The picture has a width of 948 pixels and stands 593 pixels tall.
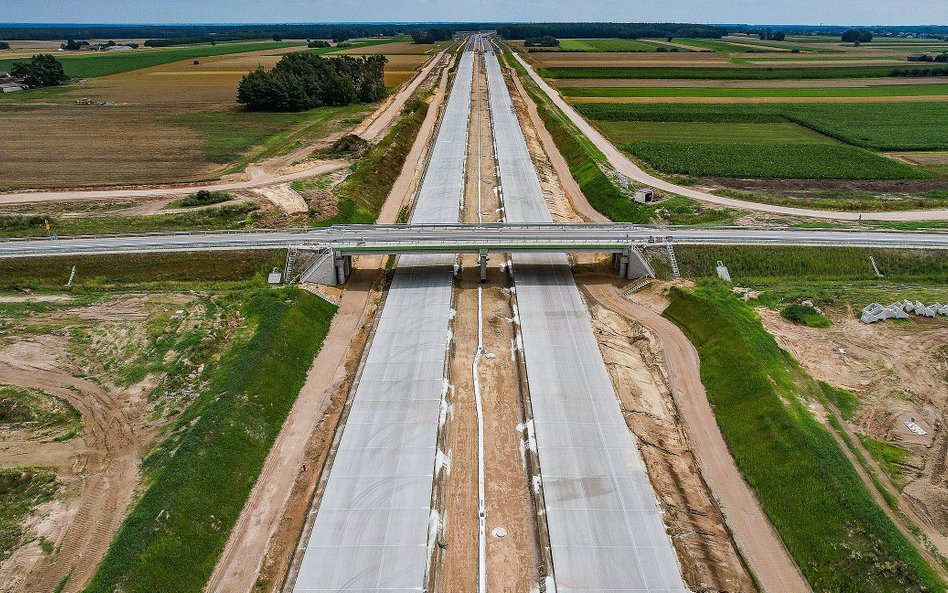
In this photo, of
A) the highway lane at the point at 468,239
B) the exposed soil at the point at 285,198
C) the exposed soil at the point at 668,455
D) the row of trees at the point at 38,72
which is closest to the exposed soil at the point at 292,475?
the highway lane at the point at 468,239

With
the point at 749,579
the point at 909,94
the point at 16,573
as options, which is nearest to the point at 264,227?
the point at 16,573

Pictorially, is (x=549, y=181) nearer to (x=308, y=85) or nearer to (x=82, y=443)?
(x=82, y=443)

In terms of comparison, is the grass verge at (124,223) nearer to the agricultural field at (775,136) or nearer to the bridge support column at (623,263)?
the bridge support column at (623,263)

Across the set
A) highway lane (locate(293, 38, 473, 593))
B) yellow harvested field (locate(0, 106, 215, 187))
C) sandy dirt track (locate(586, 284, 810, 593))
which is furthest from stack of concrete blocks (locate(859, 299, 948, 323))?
yellow harvested field (locate(0, 106, 215, 187))

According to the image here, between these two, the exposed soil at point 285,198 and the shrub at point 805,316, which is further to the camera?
the exposed soil at point 285,198

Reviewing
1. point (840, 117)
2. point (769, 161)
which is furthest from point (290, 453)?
point (840, 117)

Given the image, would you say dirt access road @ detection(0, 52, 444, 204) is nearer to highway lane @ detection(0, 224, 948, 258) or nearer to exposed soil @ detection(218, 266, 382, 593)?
highway lane @ detection(0, 224, 948, 258)

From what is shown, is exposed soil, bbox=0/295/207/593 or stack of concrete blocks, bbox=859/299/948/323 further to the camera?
stack of concrete blocks, bbox=859/299/948/323
